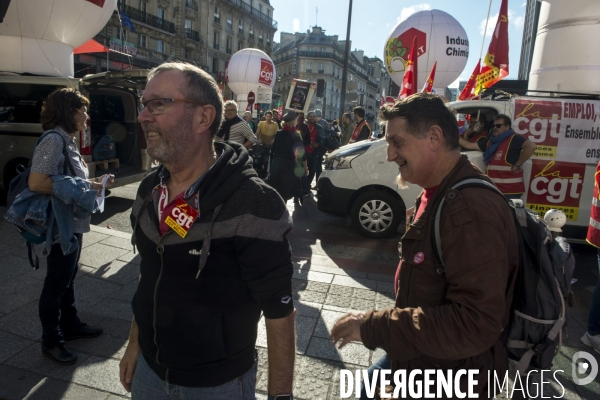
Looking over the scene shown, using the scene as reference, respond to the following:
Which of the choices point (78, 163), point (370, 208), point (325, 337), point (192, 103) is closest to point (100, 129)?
point (370, 208)

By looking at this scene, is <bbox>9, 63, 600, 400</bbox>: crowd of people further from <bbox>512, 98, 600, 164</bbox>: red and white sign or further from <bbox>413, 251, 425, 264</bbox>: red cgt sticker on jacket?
<bbox>512, 98, 600, 164</bbox>: red and white sign

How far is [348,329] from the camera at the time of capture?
1.45 meters

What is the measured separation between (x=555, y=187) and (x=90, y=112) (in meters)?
8.08

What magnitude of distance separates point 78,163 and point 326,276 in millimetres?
2824

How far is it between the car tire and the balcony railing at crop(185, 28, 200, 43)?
125ft

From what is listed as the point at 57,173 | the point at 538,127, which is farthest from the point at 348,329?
the point at 538,127

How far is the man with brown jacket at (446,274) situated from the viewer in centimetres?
130

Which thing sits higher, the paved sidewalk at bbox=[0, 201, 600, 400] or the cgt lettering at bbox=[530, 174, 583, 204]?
the cgt lettering at bbox=[530, 174, 583, 204]

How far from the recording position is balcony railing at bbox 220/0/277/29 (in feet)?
163

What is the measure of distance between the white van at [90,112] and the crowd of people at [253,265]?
5.00 m

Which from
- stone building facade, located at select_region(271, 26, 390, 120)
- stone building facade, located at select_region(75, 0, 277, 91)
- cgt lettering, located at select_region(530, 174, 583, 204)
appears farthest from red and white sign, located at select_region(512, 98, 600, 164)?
stone building facade, located at select_region(271, 26, 390, 120)

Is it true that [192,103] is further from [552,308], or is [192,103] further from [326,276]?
[326,276]

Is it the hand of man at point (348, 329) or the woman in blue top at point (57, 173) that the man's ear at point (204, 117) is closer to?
the hand of man at point (348, 329)

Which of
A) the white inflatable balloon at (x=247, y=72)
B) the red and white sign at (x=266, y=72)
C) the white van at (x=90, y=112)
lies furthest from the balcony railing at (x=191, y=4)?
the white van at (x=90, y=112)
